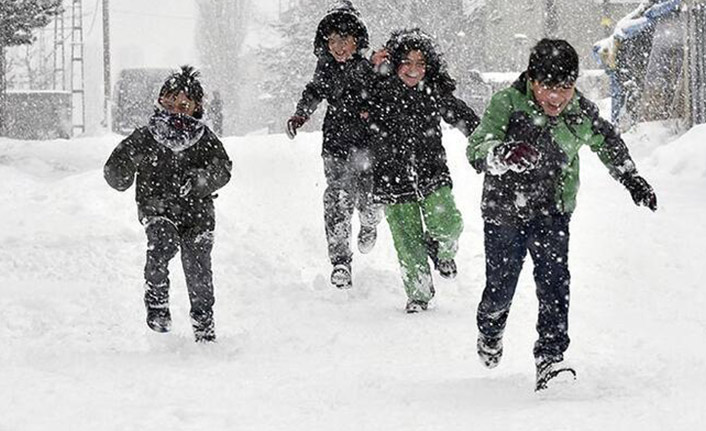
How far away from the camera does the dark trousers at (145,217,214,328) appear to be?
5574 millimetres

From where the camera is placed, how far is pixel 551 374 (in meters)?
4.22

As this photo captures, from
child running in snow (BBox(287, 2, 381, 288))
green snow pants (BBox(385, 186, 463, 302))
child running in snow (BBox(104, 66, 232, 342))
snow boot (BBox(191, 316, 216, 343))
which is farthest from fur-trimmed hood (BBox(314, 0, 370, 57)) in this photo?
snow boot (BBox(191, 316, 216, 343))

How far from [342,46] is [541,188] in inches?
113

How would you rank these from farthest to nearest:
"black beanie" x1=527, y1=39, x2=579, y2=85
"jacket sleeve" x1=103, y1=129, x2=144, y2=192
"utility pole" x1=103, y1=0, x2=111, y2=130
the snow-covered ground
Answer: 1. "utility pole" x1=103, y1=0, x2=111, y2=130
2. "jacket sleeve" x1=103, y1=129, x2=144, y2=192
3. "black beanie" x1=527, y1=39, x2=579, y2=85
4. the snow-covered ground

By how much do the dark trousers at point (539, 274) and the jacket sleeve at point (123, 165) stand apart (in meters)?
2.14

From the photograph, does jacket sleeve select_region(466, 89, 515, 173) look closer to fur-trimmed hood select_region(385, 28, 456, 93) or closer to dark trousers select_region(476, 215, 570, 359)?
dark trousers select_region(476, 215, 570, 359)

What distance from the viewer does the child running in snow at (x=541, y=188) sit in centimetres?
432

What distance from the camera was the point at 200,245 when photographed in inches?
222

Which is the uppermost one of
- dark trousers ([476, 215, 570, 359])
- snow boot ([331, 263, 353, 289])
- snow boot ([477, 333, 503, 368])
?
dark trousers ([476, 215, 570, 359])

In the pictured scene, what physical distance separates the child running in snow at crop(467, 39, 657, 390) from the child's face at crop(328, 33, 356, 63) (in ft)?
8.63

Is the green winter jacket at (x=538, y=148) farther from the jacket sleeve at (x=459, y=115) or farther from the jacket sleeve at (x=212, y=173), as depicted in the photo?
the jacket sleeve at (x=459, y=115)

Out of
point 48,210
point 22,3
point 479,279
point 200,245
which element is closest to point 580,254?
point 479,279

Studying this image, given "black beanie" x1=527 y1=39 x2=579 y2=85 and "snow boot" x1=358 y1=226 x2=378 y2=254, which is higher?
"black beanie" x1=527 y1=39 x2=579 y2=85

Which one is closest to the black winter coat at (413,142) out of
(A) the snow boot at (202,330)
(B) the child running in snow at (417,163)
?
(B) the child running in snow at (417,163)
